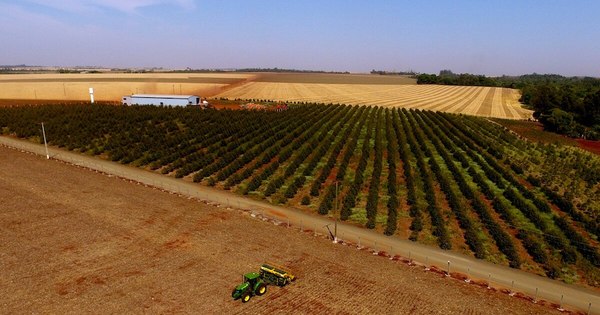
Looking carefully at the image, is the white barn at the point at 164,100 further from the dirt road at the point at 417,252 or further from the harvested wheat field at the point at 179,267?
the harvested wheat field at the point at 179,267

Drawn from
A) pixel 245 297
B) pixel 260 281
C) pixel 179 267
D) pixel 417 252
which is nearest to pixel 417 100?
pixel 417 252

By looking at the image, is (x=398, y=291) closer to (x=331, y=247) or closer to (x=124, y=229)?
(x=331, y=247)

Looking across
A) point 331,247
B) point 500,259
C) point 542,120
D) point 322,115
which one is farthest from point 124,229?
point 542,120

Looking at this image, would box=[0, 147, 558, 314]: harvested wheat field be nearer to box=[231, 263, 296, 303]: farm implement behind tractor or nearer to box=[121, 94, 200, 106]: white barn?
box=[231, 263, 296, 303]: farm implement behind tractor

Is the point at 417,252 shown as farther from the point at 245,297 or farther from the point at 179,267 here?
the point at 179,267

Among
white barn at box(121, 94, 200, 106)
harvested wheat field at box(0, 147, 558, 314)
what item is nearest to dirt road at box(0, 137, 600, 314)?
harvested wheat field at box(0, 147, 558, 314)
